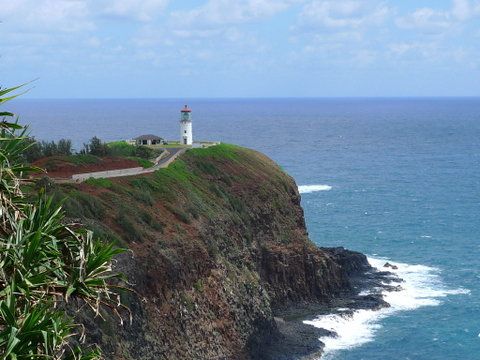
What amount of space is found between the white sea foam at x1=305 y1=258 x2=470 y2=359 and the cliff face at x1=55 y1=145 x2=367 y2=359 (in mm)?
4117

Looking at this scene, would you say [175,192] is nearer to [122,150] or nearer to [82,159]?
[82,159]

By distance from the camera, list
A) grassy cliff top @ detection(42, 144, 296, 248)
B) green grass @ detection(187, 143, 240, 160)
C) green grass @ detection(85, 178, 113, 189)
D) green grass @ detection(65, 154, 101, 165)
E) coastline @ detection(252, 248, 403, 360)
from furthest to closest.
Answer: green grass @ detection(187, 143, 240, 160) → green grass @ detection(65, 154, 101, 165) → green grass @ detection(85, 178, 113, 189) → coastline @ detection(252, 248, 403, 360) → grassy cliff top @ detection(42, 144, 296, 248)

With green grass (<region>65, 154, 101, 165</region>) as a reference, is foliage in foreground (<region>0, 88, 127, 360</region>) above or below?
above

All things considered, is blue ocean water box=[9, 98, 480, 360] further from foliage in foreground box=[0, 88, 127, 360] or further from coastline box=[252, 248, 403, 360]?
foliage in foreground box=[0, 88, 127, 360]

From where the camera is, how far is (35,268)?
567 inches

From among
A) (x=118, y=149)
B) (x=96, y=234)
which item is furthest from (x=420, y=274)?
(x=96, y=234)

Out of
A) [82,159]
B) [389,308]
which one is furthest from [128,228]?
[389,308]

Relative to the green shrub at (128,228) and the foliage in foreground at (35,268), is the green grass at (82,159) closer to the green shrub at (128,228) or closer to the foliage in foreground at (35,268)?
the green shrub at (128,228)

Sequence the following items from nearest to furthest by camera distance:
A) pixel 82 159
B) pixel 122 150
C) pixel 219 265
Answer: pixel 219 265 < pixel 82 159 < pixel 122 150

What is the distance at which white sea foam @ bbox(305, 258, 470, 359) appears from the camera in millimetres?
56062

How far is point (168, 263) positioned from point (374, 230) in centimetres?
4950

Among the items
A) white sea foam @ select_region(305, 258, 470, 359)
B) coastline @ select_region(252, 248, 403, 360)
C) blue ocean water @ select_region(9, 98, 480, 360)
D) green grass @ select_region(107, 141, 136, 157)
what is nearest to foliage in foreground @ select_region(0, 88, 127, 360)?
coastline @ select_region(252, 248, 403, 360)

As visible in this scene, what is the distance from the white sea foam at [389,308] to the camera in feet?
184

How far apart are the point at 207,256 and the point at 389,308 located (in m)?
18.2
